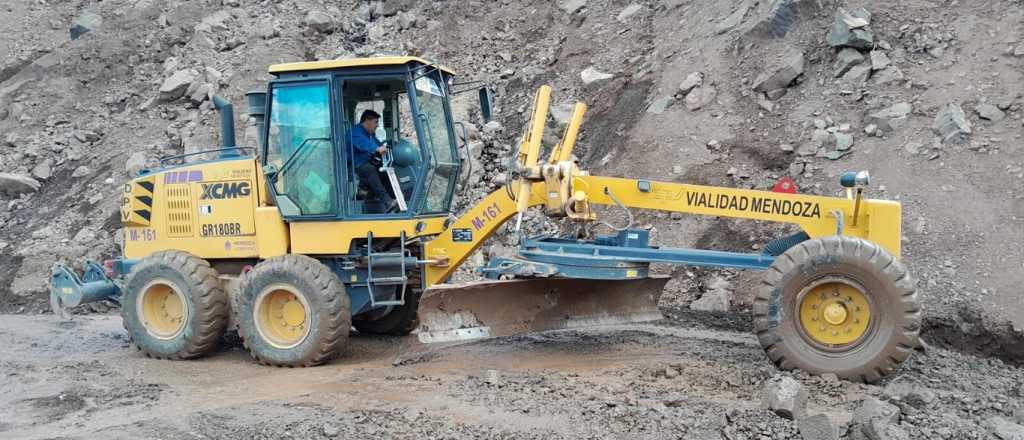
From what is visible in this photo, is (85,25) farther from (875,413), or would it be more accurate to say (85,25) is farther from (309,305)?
(875,413)

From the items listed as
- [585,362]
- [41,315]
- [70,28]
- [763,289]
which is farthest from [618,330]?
[70,28]

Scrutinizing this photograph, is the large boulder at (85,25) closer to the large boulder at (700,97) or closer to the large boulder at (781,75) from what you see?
the large boulder at (700,97)

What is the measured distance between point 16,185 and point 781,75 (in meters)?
11.8

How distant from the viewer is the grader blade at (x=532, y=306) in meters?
7.57

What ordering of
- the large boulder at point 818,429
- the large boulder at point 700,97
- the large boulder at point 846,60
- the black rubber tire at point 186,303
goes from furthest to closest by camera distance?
1. the large boulder at point 700,97
2. the large boulder at point 846,60
3. the black rubber tire at point 186,303
4. the large boulder at point 818,429

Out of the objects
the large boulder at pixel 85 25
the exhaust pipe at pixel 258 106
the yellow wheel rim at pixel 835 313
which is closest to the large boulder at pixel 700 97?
the yellow wheel rim at pixel 835 313

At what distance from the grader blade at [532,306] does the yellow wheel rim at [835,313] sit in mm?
1524

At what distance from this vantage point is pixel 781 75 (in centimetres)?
1174

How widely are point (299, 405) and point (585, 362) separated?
7.71 ft

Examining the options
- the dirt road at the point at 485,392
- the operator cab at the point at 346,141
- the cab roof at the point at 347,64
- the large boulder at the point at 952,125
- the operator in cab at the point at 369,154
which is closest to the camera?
the dirt road at the point at 485,392

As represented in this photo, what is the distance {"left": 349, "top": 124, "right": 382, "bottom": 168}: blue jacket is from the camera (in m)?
7.85

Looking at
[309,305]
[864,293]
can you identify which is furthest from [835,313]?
[309,305]

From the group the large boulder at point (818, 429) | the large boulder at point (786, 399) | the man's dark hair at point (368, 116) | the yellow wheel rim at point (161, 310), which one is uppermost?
the man's dark hair at point (368, 116)

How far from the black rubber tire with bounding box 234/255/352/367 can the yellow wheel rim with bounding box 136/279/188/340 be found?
2.67ft
